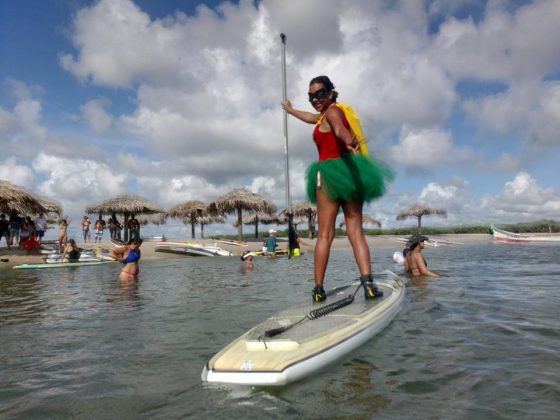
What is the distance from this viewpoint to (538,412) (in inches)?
73.7

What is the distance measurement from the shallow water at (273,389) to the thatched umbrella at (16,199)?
508 inches

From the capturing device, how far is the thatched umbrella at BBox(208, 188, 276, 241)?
1021 inches

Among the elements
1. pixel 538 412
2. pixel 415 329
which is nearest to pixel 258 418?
pixel 538 412

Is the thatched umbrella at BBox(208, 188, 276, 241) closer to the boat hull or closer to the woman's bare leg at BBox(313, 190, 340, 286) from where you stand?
the boat hull

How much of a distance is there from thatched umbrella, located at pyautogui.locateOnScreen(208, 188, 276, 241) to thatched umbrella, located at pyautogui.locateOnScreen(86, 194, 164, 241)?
3.82 metres

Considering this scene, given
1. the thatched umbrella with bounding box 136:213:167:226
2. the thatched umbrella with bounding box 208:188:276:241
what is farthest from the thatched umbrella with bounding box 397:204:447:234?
the thatched umbrella with bounding box 136:213:167:226

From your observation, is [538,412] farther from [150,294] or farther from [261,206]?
[261,206]

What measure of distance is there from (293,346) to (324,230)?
163 centimetres

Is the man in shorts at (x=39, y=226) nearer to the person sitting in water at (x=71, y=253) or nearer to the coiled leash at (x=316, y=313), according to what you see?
the person sitting in water at (x=71, y=253)

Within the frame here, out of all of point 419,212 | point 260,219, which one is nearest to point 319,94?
point 260,219

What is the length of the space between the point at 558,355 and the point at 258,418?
2088 millimetres

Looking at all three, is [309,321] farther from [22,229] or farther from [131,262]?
[22,229]

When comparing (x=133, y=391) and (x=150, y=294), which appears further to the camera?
(x=150, y=294)

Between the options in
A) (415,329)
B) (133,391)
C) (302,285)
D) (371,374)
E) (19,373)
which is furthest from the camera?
(302,285)
